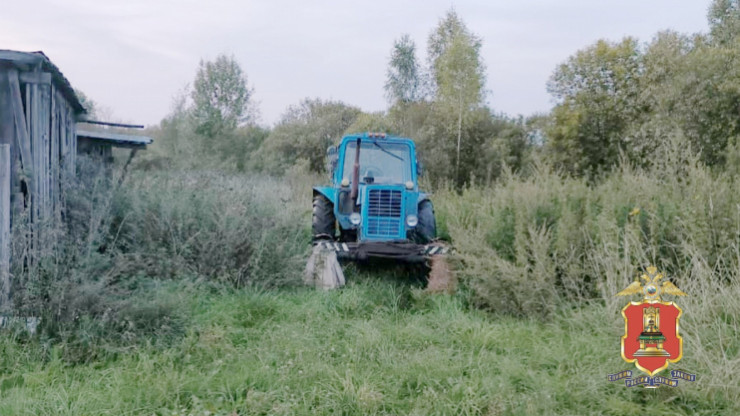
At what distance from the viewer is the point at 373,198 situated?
7449mm

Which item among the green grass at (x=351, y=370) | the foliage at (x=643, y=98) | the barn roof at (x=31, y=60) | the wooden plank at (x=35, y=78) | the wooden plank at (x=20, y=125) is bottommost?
the green grass at (x=351, y=370)

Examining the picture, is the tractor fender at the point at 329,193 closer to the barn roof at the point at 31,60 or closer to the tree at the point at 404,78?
the barn roof at the point at 31,60

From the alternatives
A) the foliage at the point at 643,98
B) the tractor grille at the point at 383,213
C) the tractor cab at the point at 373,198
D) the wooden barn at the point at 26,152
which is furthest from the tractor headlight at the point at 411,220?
the foliage at the point at 643,98

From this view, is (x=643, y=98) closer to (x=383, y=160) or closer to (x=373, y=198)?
(x=383, y=160)

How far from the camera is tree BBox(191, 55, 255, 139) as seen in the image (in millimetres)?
26688

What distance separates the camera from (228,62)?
91.5ft

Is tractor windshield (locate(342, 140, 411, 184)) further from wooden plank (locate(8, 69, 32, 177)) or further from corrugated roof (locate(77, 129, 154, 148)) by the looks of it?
corrugated roof (locate(77, 129, 154, 148))

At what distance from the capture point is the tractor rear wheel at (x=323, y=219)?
8.01 meters

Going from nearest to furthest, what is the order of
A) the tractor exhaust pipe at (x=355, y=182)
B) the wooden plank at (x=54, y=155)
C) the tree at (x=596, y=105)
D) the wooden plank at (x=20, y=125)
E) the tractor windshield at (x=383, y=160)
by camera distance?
the wooden plank at (x=20, y=125) → the wooden plank at (x=54, y=155) → the tractor exhaust pipe at (x=355, y=182) → the tractor windshield at (x=383, y=160) → the tree at (x=596, y=105)

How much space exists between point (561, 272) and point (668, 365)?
1768mm

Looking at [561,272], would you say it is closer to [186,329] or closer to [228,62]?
[186,329]

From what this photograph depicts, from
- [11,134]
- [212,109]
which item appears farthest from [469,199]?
[212,109]

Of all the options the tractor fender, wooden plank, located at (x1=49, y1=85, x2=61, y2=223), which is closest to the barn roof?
wooden plank, located at (x1=49, y1=85, x2=61, y2=223)

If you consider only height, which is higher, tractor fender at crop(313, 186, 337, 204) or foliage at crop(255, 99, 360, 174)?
foliage at crop(255, 99, 360, 174)
